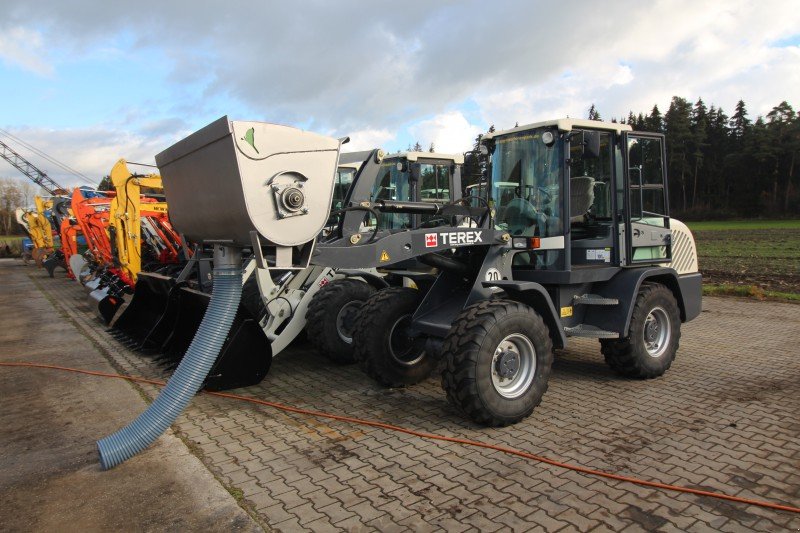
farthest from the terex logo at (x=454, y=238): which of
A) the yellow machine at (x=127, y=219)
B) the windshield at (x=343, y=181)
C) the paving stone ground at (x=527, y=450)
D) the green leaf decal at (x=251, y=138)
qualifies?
the yellow machine at (x=127, y=219)

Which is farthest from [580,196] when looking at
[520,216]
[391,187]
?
[391,187]

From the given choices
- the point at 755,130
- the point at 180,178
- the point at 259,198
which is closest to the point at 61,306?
the point at 180,178

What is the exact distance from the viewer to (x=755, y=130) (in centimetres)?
5966

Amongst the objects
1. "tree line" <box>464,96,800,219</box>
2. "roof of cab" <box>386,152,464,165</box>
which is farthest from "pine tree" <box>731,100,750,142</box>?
"roof of cab" <box>386,152,464,165</box>

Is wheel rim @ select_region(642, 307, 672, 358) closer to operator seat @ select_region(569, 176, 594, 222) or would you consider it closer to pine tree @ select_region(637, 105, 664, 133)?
operator seat @ select_region(569, 176, 594, 222)

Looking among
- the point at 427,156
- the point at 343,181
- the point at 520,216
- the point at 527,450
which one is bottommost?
the point at 527,450

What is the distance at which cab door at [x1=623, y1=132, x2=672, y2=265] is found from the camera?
5781 mm

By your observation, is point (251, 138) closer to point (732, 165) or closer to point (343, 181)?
point (343, 181)

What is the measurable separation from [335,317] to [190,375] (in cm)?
244

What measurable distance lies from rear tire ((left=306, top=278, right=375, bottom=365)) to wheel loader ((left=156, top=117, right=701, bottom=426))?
84 cm

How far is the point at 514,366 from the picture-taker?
4617mm

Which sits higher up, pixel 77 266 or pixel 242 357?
pixel 77 266

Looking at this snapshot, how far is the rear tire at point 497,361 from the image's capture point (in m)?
4.28

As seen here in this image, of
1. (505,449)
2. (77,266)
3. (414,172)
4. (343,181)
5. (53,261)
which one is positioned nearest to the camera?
(505,449)
